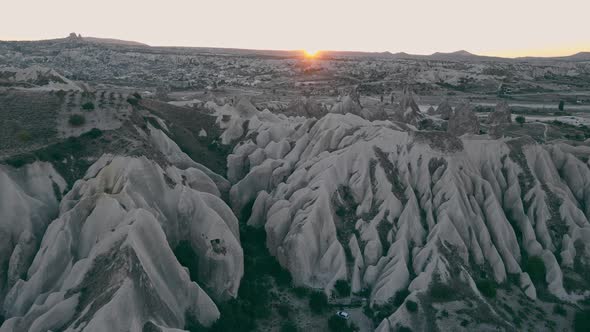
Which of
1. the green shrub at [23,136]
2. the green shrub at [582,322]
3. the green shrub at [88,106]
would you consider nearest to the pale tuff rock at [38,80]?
the green shrub at [88,106]

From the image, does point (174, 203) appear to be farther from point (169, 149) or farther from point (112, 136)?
point (169, 149)

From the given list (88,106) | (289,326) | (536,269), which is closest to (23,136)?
(88,106)

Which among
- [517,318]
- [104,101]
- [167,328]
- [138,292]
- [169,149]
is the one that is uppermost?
[104,101]

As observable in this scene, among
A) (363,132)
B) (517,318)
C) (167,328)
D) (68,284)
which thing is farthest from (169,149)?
(517,318)

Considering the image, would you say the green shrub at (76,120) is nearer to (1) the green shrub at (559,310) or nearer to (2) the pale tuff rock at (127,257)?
(2) the pale tuff rock at (127,257)

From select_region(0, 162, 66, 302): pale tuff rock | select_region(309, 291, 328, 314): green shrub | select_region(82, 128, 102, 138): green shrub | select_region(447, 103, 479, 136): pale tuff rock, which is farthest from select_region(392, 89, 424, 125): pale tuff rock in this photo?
select_region(0, 162, 66, 302): pale tuff rock

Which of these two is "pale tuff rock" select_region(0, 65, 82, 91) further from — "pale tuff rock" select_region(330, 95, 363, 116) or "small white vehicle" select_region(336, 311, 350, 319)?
"small white vehicle" select_region(336, 311, 350, 319)
